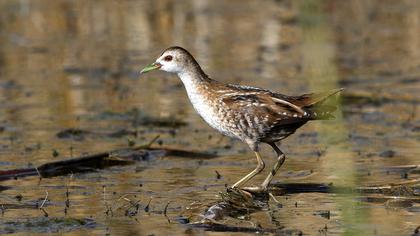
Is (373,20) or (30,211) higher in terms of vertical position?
(373,20)

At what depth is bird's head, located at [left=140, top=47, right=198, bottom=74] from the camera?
29.9ft

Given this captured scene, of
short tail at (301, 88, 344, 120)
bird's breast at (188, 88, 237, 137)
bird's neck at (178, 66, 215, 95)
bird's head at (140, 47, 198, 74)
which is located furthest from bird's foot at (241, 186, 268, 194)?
bird's head at (140, 47, 198, 74)

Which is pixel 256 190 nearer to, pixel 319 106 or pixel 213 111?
pixel 213 111

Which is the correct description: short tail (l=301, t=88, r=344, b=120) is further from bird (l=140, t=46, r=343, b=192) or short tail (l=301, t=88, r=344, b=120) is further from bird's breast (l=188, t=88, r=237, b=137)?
bird's breast (l=188, t=88, r=237, b=137)

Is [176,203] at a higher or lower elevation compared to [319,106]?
lower

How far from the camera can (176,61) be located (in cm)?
915

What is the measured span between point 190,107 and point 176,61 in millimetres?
4388

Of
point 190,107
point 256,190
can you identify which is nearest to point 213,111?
point 256,190

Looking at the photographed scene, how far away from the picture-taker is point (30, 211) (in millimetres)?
8000

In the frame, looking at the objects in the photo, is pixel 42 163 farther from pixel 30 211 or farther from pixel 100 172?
pixel 30 211

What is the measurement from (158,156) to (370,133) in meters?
2.53

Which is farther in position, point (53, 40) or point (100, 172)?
point (53, 40)

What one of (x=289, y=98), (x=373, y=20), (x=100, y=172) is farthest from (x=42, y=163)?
(x=373, y=20)

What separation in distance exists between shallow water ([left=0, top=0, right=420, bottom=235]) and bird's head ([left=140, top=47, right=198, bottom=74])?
3.08 feet
